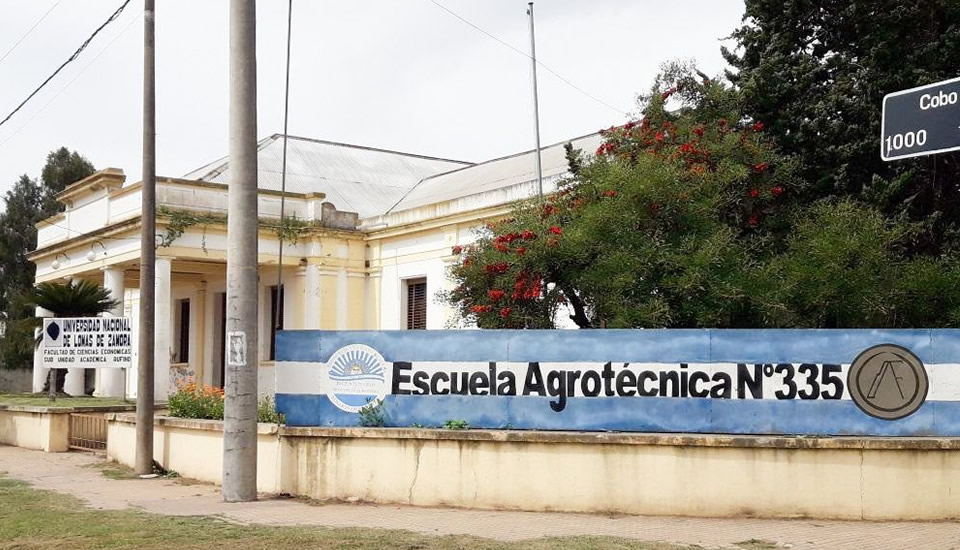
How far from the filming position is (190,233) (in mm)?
28953

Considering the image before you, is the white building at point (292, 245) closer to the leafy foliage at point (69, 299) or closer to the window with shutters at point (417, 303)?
the window with shutters at point (417, 303)

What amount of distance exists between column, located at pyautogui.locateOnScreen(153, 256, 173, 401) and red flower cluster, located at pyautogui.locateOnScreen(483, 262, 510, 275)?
14665 millimetres

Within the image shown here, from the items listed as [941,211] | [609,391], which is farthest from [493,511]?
[941,211]

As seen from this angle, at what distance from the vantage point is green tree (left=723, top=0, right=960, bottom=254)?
15.2 meters

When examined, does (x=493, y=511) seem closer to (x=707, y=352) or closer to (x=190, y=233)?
(x=707, y=352)

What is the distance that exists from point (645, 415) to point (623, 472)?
0.75 meters

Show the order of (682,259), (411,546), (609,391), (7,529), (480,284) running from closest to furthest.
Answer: (411,546) → (7,529) → (609,391) → (682,259) → (480,284)

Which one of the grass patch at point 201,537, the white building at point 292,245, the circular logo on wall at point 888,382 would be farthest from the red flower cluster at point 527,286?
the white building at point 292,245

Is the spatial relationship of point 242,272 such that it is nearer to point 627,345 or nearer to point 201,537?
point 201,537

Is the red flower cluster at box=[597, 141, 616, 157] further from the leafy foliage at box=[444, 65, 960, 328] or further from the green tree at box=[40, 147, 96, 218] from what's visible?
the green tree at box=[40, 147, 96, 218]

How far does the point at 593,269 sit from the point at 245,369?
4971 millimetres

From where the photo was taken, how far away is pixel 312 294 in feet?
102

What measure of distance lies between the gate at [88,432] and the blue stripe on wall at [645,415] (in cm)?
867

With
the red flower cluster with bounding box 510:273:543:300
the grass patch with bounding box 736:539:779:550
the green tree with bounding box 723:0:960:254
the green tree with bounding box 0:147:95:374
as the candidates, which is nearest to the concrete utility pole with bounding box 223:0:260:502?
the red flower cluster with bounding box 510:273:543:300
